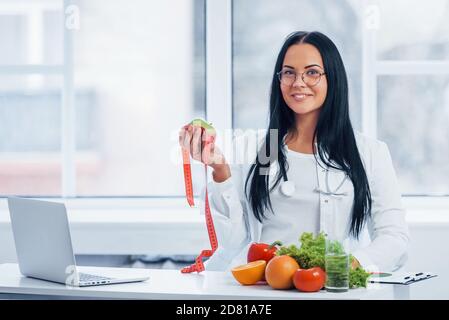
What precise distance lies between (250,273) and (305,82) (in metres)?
0.82

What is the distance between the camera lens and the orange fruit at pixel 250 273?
2.10 metres

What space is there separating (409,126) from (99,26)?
1649 mm

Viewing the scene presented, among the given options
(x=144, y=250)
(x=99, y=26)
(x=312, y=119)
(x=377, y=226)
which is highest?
(x=99, y=26)

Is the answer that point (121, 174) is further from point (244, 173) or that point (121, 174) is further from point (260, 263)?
point (260, 263)

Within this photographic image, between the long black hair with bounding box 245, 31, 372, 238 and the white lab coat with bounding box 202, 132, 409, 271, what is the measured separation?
3 cm

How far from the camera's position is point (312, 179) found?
2686 millimetres

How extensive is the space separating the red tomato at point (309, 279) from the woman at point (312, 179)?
63 cm

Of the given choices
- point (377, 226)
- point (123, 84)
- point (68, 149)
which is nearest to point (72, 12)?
point (123, 84)

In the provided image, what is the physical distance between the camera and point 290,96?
8.79 feet

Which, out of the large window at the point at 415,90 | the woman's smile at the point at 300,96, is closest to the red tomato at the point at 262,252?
the woman's smile at the point at 300,96

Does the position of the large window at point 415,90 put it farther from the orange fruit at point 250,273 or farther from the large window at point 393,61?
the orange fruit at point 250,273

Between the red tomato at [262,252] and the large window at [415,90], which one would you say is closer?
the red tomato at [262,252]
